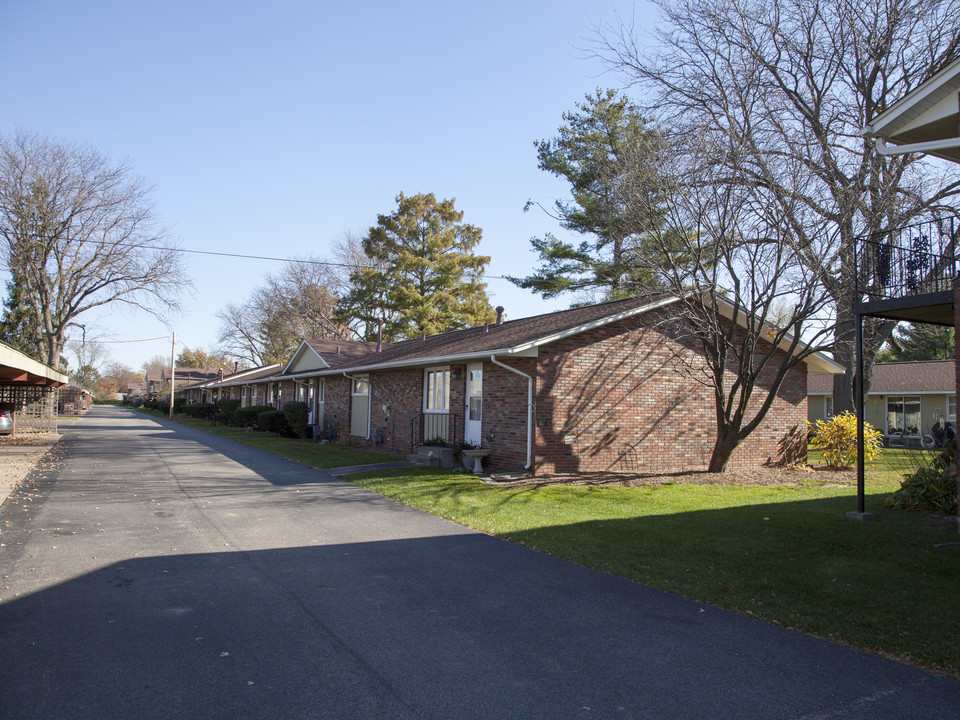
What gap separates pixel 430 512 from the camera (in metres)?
10.1

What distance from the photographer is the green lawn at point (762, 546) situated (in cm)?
539

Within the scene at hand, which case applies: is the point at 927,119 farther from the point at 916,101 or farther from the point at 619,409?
the point at 619,409

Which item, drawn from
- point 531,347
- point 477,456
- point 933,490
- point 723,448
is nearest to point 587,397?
point 531,347

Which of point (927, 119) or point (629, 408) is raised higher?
point (927, 119)

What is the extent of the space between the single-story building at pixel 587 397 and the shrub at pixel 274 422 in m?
10.7

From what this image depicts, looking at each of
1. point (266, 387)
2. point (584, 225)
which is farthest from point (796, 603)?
point (266, 387)

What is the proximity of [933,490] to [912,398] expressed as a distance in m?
20.4

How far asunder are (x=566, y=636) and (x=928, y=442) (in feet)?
80.8

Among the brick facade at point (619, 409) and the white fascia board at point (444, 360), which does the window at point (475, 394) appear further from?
the white fascia board at point (444, 360)

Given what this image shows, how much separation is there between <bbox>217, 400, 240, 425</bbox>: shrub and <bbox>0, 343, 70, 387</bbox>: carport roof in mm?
9182

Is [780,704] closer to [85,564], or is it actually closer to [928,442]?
[85,564]

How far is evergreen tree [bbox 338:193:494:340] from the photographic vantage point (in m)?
40.3

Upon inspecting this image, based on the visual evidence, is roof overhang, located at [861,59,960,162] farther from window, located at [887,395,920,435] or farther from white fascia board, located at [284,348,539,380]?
window, located at [887,395,920,435]

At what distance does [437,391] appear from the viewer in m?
17.6
